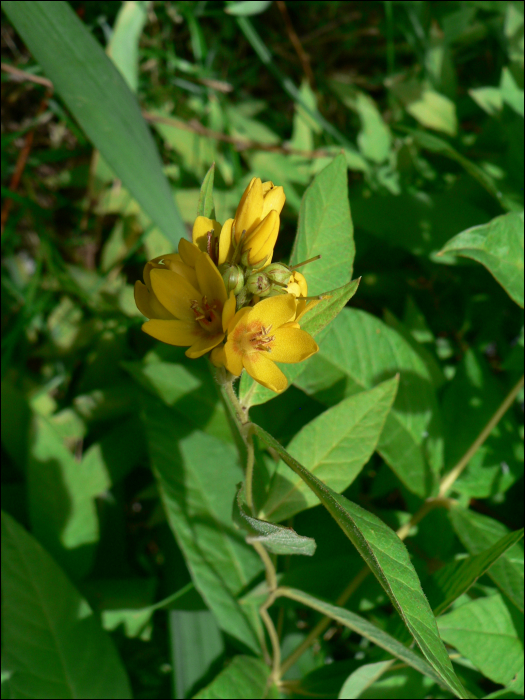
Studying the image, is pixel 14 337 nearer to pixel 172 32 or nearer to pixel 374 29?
pixel 172 32

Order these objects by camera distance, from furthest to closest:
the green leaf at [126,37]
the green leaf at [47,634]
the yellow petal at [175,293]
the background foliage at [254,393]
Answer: the green leaf at [126,37]
the green leaf at [47,634]
the background foliage at [254,393]
the yellow petal at [175,293]

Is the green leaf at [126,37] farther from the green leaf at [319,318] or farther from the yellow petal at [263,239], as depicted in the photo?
the green leaf at [319,318]

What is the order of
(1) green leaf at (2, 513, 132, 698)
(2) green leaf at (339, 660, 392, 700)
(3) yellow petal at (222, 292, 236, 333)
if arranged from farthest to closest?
(1) green leaf at (2, 513, 132, 698), (2) green leaf at (339, 660, 392, 700), (3) yellow petal at (222, 292, 236, 333)

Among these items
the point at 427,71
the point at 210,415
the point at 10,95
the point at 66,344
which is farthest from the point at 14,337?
the point at 427,71

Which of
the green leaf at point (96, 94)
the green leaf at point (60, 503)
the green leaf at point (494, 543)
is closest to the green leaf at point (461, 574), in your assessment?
the green leaf at point (494, 543)

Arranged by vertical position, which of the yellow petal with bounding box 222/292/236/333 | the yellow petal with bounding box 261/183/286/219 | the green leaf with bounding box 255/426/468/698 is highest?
the yellow petal with bounding box 261/183/286/219

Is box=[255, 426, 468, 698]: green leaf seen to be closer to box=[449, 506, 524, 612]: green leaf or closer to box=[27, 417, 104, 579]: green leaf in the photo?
box=[449, 506, 524, 612]: green leaf

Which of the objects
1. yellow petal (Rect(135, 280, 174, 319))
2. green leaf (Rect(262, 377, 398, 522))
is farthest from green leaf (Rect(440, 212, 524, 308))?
yellow petal (Rect(135, 280, 174, 319))
